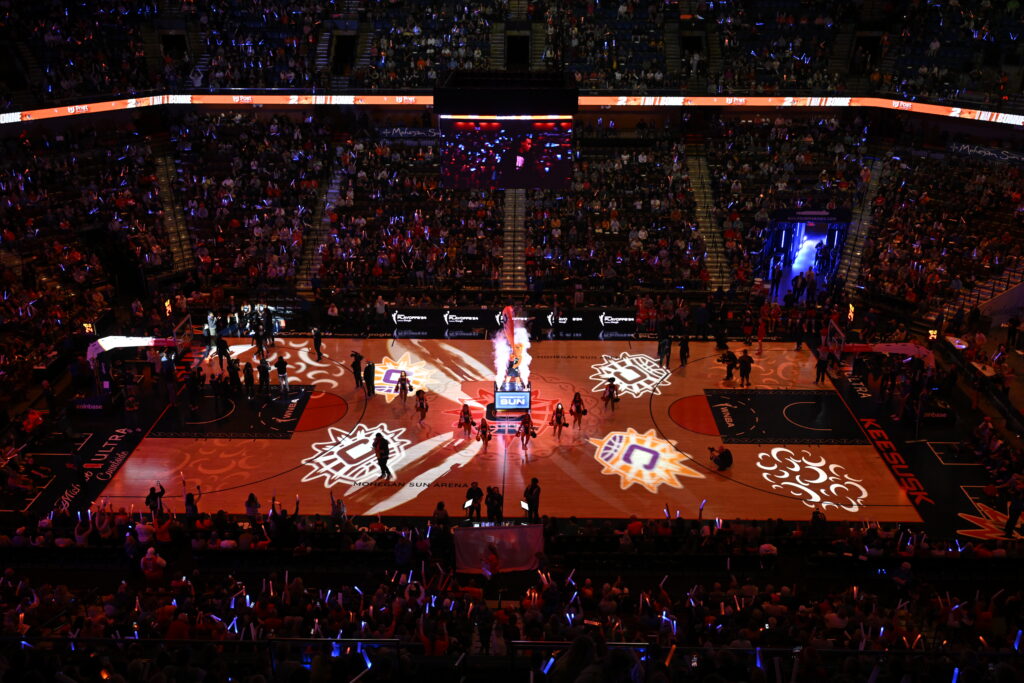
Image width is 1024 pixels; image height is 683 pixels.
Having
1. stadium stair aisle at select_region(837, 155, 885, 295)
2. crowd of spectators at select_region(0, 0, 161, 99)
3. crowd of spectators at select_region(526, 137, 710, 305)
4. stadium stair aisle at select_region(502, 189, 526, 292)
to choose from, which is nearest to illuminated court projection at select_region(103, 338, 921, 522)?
crowd of spectators at select_region(526, 137, 710, 305)

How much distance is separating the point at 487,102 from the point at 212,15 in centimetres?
1719

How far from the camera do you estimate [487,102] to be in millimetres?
33562

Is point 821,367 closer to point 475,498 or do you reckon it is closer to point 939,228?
point 939,228

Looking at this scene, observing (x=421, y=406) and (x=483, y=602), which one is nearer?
(x=483, y=602)

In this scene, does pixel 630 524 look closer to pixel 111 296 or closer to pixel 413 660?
pixel 413 660

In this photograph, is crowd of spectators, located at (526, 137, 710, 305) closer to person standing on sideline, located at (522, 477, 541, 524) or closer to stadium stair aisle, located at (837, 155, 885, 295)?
stadium stair aisle, located at (837, 155, 885, 295)

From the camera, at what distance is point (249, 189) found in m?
38.5

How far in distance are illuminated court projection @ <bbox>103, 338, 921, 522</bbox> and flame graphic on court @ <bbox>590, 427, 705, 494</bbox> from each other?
0.05m

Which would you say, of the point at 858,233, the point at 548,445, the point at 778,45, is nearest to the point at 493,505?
the point at 548,445

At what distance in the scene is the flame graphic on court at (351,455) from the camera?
74.8ft

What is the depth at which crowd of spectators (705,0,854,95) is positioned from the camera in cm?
3972

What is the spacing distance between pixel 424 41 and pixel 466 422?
77.2 ft

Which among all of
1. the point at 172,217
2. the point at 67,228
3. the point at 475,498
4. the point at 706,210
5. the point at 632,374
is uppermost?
the point at 706,210

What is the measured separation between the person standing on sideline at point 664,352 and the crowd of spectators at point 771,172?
7.08 m
